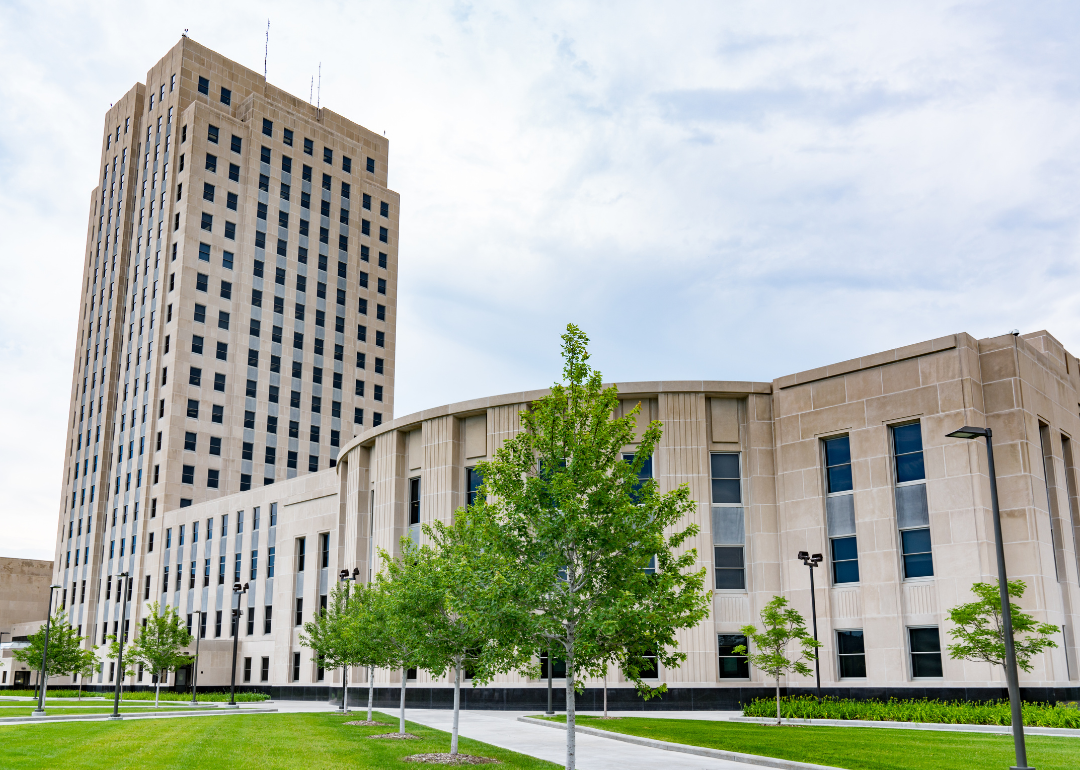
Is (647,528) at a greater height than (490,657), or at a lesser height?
greater

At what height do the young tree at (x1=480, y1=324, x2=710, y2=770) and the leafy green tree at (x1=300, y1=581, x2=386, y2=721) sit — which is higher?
the young tree at (x1=480, y1=324, x2=710, y2=770)

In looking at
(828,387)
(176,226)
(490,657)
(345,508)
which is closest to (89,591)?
(176,226)

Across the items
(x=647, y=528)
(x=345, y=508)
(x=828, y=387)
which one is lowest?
(x=647, y=528)

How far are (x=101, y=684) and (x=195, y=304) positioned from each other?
3687 centimetres

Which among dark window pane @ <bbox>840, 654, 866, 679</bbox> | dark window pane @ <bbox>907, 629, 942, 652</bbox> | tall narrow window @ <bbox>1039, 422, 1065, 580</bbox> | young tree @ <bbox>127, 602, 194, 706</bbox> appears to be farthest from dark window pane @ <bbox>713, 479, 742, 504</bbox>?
young tree @ <bbox>127, 602, 194, 706</bbox>

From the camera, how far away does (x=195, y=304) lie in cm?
8994

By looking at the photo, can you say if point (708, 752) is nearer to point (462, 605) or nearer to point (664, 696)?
point (462, 605)

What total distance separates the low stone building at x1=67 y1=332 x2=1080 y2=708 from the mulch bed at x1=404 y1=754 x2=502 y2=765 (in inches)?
816

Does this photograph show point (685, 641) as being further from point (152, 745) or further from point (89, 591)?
point (89, 591)

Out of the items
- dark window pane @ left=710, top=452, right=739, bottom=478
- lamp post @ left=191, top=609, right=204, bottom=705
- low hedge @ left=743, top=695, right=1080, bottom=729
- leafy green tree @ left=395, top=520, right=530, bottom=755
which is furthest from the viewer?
lamp post @ left=191, top=609, right=204, bottom=705

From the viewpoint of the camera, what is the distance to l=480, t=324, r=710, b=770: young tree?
1861 cm

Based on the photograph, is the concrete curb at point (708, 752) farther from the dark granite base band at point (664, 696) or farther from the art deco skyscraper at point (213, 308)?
the art deco skyscraper at point (213, 308)

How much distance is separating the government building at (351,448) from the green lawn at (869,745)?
1094 centimetres

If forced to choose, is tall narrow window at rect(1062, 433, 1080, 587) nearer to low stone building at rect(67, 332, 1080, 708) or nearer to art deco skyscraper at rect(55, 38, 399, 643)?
low stone building at rect(67, 332, 1080, 708)
